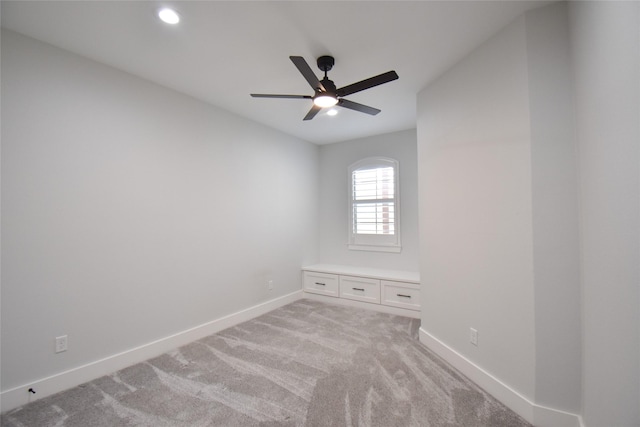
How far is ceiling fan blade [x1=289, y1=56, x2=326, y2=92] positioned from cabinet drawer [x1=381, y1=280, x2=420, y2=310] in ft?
8.84

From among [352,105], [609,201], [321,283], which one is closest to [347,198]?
[321,283]

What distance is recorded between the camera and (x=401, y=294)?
3.63m

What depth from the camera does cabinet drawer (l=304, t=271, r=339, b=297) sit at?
4.18 metres

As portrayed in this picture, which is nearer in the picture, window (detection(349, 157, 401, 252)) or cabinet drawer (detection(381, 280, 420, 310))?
cabinet drawer (detection(381, 280, 420, 310))

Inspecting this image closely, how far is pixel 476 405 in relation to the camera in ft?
6.06

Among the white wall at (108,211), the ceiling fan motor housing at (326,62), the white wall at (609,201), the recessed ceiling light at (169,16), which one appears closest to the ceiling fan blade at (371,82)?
the ceiling fan motor housing at (326,62)

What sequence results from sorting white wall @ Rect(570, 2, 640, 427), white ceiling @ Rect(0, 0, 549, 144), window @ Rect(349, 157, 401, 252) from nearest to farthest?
white wall @ Rect(570, 2, 640, 427) → white ceiling @ Rect(0, 0, 549, 144) → window @ Rect(349, 157, 401, 252)

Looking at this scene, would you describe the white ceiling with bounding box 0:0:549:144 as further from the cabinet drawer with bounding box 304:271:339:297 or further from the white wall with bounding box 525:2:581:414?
the cabinet drawer with bounding box 304:271:339:297

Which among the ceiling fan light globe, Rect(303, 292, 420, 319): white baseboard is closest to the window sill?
Rect(303, 292, 420, 319): white baseboard

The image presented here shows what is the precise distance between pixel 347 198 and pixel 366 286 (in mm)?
1579

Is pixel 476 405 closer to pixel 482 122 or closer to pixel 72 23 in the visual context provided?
pixel 482 122

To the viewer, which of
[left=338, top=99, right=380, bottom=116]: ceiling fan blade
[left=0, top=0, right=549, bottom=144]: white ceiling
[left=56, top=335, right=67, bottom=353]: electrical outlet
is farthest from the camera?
[left=338, top=99, right=380, bottom=116]: ceiling fan blade

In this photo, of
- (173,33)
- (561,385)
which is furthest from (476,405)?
(173,33)

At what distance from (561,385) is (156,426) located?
2.50m
